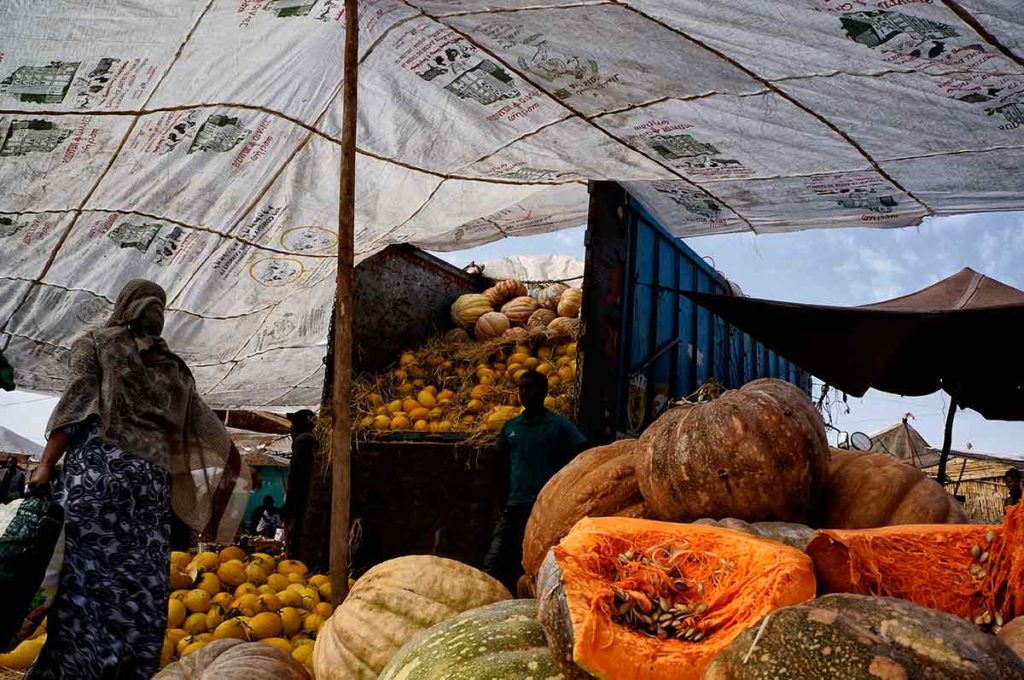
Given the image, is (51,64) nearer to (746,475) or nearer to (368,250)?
(368,250)

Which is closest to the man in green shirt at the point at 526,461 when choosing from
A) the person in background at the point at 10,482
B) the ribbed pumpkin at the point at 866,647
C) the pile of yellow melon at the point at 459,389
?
the pile of yellow melon at the point at 459,389

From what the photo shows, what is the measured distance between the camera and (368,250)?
254 inches

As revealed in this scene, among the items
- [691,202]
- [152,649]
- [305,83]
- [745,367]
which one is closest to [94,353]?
[152,649]

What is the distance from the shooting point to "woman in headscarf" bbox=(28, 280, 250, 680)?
381 centimetres

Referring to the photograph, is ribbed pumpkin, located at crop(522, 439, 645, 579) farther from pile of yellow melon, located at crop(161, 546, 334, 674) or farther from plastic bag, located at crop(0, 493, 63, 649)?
plastic bag, located at crop(0, 493, 63, 649)

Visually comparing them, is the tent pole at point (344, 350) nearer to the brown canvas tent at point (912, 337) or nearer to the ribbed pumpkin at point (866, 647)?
the ribbed pumpkin at point (866, 647)

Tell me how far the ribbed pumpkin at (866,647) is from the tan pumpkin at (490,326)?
669 cm

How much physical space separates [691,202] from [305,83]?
11.6ft

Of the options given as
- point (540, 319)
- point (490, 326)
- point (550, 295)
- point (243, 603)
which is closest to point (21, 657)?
point (243, 603)

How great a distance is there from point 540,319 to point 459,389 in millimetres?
1272

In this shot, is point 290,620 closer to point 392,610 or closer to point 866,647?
point 392,610

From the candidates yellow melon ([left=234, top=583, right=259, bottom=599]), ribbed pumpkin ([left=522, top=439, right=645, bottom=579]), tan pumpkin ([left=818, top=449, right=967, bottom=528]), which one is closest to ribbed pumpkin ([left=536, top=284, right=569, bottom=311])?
yellow melon ([left=234, top=583, right=259, bottom=599])

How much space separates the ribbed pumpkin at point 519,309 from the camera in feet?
26.7

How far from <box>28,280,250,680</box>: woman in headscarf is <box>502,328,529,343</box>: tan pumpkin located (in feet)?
11.4
